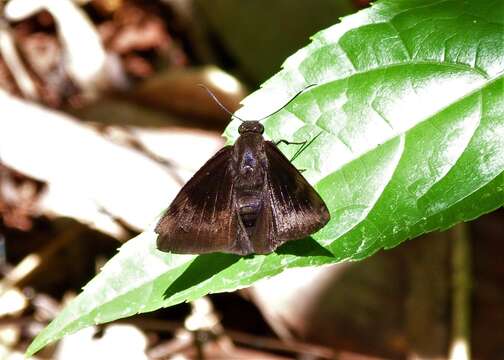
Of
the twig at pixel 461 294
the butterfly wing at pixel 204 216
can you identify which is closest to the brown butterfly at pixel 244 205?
the butterfly wing at pixel 204 216

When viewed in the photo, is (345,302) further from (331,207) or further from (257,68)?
(257,68)

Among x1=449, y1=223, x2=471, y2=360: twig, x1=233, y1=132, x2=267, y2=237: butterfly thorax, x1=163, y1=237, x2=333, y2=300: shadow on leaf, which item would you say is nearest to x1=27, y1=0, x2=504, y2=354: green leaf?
x1=163, y1=237, x2=333, y2=300: shadow on leaf

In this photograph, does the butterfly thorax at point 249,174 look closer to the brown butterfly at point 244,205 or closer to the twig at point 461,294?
the brown butterfly at point 244,205

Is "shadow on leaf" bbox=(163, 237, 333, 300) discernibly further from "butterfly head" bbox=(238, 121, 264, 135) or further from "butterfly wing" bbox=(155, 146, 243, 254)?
"butterfly head" bbox=(238, 121, 264, 135)

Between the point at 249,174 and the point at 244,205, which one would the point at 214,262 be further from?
the point at 249,174

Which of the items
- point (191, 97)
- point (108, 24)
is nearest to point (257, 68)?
point (191, 97)
